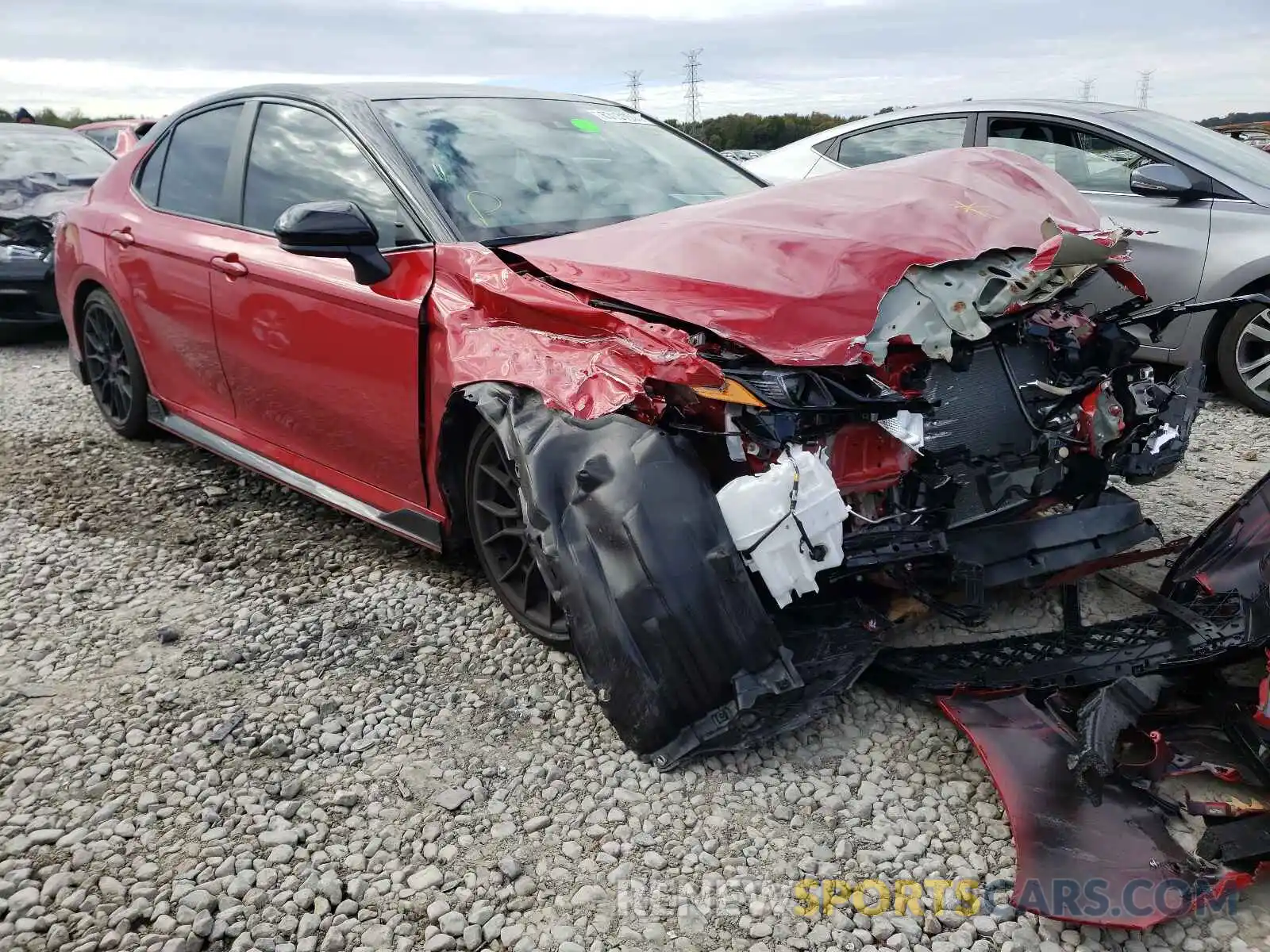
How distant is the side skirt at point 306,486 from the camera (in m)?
3.26

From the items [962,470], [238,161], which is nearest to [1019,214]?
[962,470]

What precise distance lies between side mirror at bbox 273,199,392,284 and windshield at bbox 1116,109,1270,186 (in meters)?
4.47

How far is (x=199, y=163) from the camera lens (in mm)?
4191

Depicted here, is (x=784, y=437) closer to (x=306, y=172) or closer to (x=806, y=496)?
(x=806, y=496)

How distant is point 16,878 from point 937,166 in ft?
10.4

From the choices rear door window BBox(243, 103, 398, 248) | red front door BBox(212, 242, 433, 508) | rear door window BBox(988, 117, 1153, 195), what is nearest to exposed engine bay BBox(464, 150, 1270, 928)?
red front door BBox(212, 242, 433, 508)

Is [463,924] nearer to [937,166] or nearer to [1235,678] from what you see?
[1235,678]

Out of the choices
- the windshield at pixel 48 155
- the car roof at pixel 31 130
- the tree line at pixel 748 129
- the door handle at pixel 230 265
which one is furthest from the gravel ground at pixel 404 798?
the tree line at pixel 748 129

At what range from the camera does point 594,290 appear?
8.63ft

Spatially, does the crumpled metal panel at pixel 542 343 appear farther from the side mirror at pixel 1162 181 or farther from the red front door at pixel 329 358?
the side mirror at pixel 1162 181

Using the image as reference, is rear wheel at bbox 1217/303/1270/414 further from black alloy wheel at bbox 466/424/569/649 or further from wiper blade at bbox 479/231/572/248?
black alloy wheel at bbox 466/424/569/649

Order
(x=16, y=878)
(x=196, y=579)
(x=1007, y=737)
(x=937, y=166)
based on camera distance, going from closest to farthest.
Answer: (x=16, y=878) → (x=1007, y=737) → (x=937, y=166) → (x=196, y=579)

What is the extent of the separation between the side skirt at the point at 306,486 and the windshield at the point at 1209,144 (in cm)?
458

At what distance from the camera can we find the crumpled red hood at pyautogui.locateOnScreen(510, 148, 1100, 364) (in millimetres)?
2441
